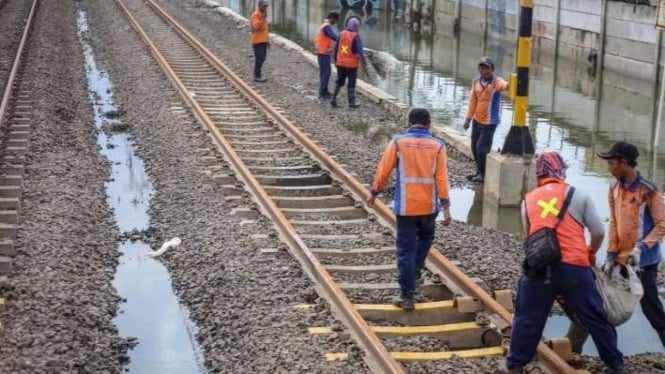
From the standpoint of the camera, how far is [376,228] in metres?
10.3

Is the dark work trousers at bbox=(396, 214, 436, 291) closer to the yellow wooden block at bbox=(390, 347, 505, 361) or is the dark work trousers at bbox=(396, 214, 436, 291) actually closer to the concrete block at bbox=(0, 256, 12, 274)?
the yellow wooden block at bbox=(390, 347, 505, 361)

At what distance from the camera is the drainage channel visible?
7.65 m

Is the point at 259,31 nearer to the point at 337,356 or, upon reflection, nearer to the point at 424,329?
the point at 424,329

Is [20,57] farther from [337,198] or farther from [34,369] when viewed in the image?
[34,369]

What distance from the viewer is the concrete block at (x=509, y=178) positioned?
12.0 metres

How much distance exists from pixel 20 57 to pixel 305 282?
54.5 ft

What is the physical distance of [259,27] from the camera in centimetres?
2078

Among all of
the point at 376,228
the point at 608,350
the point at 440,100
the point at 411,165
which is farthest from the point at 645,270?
the point at 440,100

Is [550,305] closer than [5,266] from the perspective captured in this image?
Yes

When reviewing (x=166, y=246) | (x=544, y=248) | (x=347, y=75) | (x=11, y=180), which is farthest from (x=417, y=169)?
Result: (x=347, y=75)

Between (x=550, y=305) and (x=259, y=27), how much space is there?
15209 millimetres

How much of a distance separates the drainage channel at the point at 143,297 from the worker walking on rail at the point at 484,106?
14.2ft

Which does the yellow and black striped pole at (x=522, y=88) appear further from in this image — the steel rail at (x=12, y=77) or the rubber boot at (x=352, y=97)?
the steel rail at (x=12, y=77)

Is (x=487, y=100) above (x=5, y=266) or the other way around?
above
